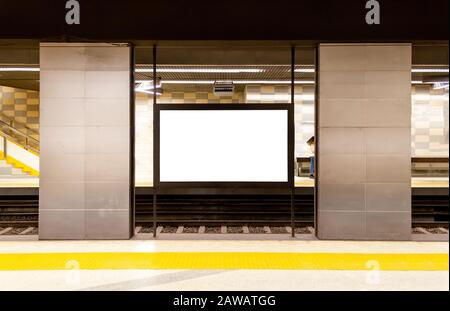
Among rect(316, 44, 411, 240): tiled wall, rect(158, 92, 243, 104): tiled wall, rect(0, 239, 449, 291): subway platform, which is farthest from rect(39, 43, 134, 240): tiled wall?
rect(158, 92, 243, 104): tiled wall

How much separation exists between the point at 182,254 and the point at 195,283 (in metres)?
1.21

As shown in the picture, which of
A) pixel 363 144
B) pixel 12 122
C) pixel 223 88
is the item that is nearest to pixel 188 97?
pixel 223 88

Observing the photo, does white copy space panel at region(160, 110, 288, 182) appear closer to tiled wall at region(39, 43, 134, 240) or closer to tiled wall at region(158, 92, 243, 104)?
tiled wall at region(39, 43, 134, 240)

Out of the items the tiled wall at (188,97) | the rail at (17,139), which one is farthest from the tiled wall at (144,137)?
the rail at (17,139)

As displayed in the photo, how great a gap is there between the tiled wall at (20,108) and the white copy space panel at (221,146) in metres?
12.8

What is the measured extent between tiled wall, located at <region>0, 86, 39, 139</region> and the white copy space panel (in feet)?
42.1

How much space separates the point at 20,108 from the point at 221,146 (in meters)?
13.7

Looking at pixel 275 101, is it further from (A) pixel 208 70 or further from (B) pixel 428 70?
(B) pixel 428 70

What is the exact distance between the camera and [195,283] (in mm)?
4039

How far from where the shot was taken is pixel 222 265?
4684 mm

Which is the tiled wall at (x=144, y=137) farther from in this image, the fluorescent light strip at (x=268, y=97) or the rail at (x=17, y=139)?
the fluorescent light strip at (x=268, y=97)

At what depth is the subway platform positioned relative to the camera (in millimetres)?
4031

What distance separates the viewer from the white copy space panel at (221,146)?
6285 mm
